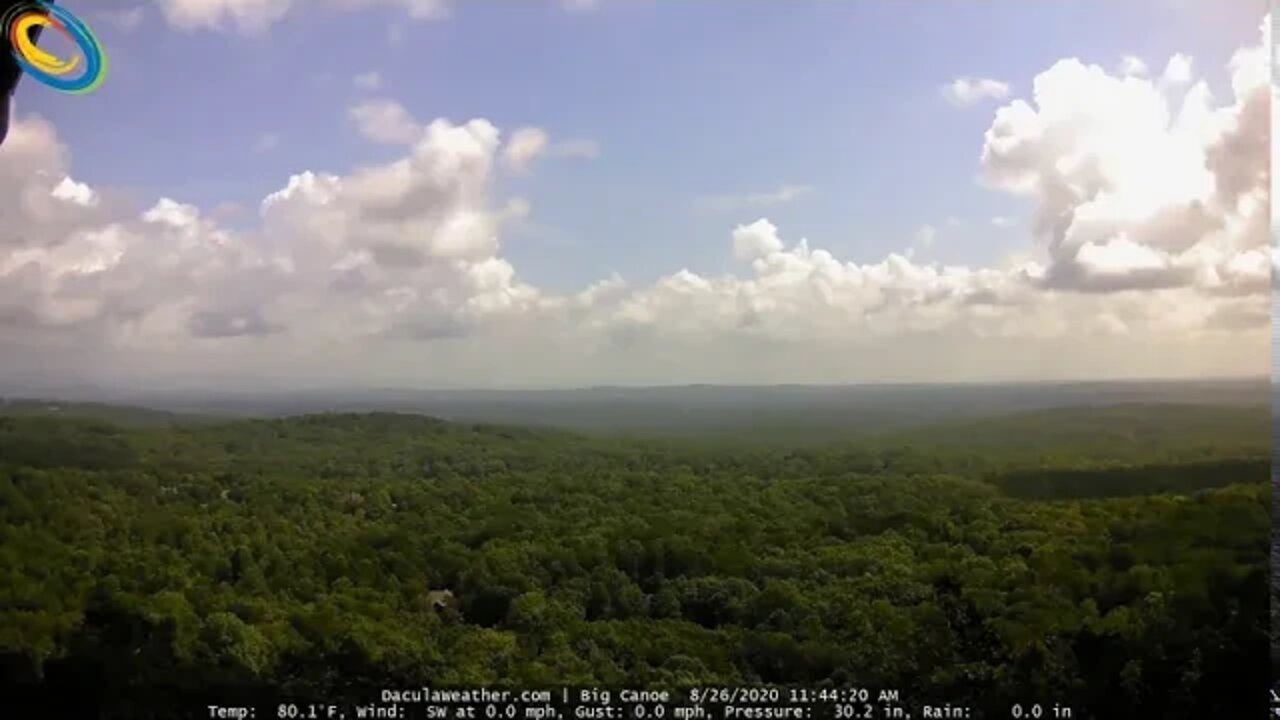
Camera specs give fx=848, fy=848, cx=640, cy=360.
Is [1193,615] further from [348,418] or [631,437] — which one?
[348,418]

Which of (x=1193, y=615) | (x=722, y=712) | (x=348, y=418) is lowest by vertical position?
(x=722, y=712)

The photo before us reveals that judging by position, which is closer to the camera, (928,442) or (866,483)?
(866,483)

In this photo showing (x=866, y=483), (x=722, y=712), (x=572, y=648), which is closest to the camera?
(x=722, y=712)

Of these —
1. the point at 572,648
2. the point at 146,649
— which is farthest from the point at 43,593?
the point at 572,648

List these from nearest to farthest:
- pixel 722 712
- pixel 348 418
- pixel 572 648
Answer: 1. pixel 722 712
2. pixel 572 648
3. pixel 348 418

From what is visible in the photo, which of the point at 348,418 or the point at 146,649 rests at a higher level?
the point at 348,418

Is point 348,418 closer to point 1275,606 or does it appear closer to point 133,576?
point 133,576
